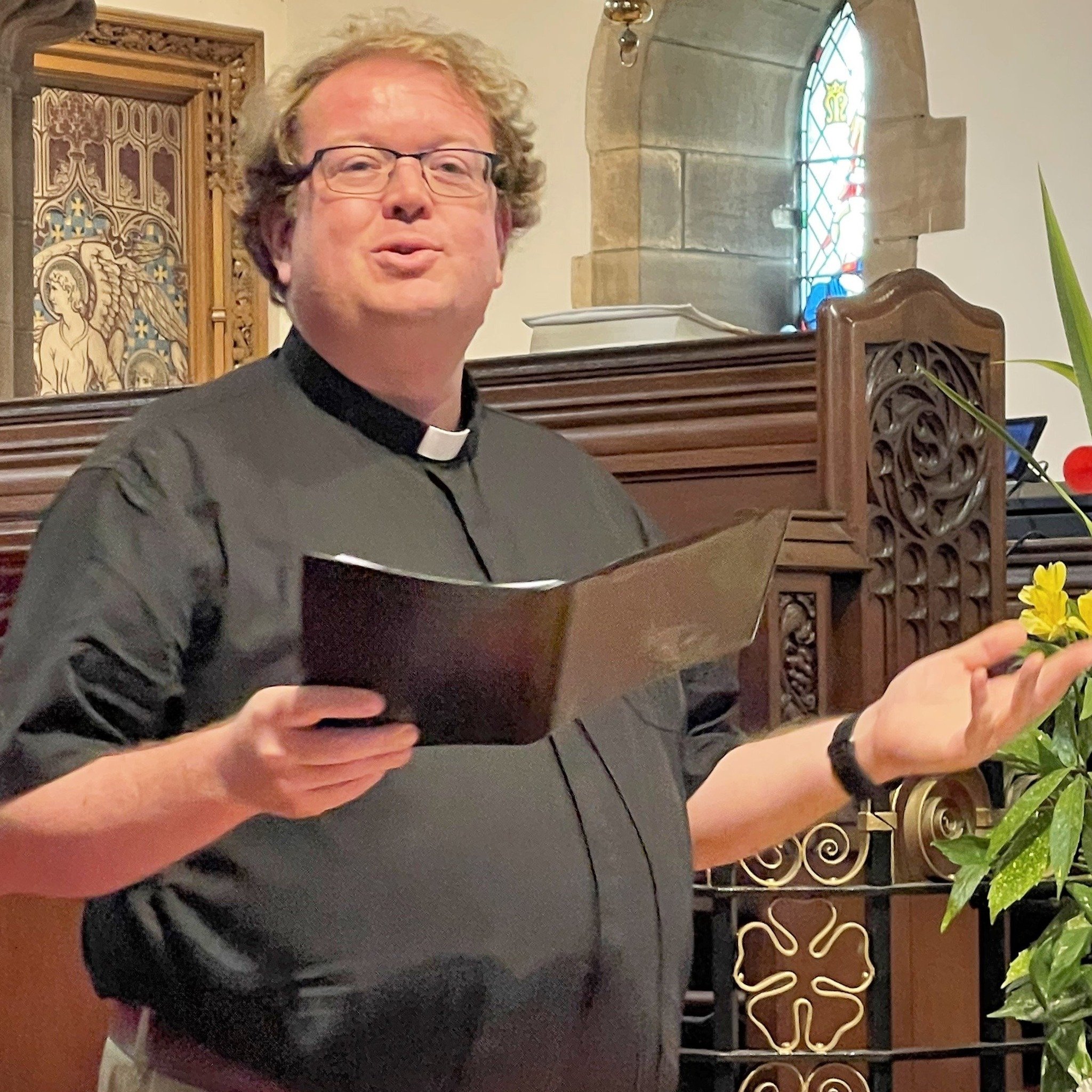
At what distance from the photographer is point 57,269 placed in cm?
847

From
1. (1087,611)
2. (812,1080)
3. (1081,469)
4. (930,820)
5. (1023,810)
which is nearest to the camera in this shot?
(1087,611)

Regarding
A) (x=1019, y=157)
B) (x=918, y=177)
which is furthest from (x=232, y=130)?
(x=1019, y=157)

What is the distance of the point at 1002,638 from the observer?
144 cm

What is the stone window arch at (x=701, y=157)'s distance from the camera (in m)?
7.99

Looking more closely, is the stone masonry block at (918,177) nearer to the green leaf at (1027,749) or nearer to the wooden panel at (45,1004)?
the wooden panel at (45,1004)

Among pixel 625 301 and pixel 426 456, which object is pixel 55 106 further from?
pixel 426 456

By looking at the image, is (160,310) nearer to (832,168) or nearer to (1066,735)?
(832,168)

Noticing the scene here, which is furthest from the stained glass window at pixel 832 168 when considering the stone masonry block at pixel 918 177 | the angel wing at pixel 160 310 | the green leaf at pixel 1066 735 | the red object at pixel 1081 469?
the green leaf at pixel 1066 735

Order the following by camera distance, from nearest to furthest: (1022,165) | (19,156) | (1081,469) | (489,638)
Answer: (489,638), (1081,469), (19,156), (1022,165)

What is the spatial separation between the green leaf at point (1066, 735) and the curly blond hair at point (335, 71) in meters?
1.01

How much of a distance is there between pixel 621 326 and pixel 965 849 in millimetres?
1432

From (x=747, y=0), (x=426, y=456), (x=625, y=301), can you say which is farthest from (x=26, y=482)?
(x=747, y=0)

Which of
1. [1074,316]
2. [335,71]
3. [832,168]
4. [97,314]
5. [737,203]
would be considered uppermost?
[832,168]

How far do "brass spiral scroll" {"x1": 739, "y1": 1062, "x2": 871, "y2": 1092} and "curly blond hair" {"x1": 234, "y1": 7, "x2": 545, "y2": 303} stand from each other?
4.44ft
